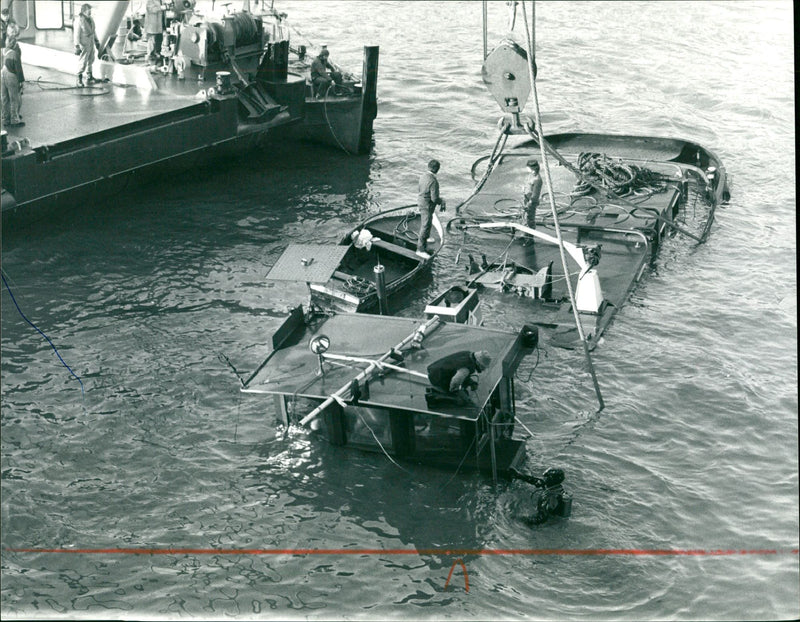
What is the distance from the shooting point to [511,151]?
27.6 metres

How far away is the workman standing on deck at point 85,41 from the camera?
25.6 meters

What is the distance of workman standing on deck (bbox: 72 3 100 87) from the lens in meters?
25.6

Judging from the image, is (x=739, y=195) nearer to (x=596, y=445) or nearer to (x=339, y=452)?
(x=596, y=445)

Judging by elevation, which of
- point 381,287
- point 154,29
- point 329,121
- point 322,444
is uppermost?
point 154,29

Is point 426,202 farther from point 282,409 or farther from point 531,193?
point 282,409

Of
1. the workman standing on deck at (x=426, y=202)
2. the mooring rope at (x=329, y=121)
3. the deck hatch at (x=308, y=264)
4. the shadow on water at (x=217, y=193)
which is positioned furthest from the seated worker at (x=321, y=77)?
the deck hatch at (x=308, y=264)

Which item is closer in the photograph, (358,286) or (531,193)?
(358,286)

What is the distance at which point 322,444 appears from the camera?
50.5 feet

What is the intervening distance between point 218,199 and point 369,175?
15.3 ft

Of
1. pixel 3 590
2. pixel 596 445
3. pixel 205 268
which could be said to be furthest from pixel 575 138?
pixel 3 590

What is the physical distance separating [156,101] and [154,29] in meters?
4.04

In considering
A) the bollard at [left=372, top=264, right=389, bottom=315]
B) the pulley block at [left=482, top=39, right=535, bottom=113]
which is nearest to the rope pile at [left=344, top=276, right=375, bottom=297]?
the bollard at [left=372, top=264, right=389, bottom=315]

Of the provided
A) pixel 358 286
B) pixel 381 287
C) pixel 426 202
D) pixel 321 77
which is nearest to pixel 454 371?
pixel 381 287

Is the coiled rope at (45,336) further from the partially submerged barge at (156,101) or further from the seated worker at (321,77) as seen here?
the seated worker at (321,77)
